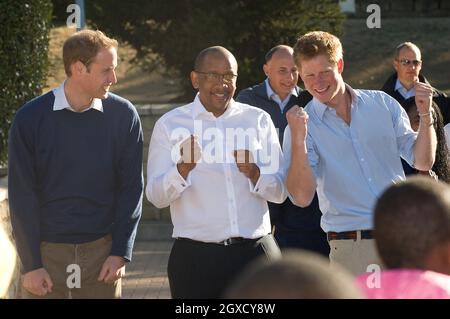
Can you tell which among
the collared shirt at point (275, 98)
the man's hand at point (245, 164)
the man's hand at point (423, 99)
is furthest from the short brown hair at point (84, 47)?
the collared shirt at point (275, 98)

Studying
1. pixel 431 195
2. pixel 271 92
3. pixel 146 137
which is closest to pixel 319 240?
pixel 271 92

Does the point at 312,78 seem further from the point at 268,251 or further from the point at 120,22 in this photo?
the point at 120,22

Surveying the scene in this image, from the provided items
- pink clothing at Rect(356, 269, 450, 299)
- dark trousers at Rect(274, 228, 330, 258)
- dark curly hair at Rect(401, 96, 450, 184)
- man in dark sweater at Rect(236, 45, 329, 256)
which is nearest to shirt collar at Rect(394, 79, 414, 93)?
man in dark sweater at Rect(236, 45, 329, 256)

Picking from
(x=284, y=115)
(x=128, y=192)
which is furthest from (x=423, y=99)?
(x=284, y=115)

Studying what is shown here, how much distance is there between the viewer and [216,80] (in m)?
5.77

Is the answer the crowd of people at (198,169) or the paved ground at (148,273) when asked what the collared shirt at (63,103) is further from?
the paved ground at (148,273)

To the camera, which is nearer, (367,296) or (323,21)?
(367,296)

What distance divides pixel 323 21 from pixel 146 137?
796 cm

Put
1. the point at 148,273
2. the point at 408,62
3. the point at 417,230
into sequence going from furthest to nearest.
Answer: the point at 148,273 → the point at 408,62 → the point at 417,230

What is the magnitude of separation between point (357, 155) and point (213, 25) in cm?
1245

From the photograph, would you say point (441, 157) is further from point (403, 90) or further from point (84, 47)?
point (84, 47)

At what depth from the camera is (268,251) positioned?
5.73m

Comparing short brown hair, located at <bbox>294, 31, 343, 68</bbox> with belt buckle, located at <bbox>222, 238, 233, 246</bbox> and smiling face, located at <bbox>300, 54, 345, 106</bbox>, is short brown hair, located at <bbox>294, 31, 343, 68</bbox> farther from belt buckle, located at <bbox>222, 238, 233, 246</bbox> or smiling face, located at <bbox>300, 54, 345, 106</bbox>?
belt buckle, located at <bbox>222, 238, 233, 246</bbox>

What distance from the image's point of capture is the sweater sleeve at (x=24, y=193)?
5633 millimetres
